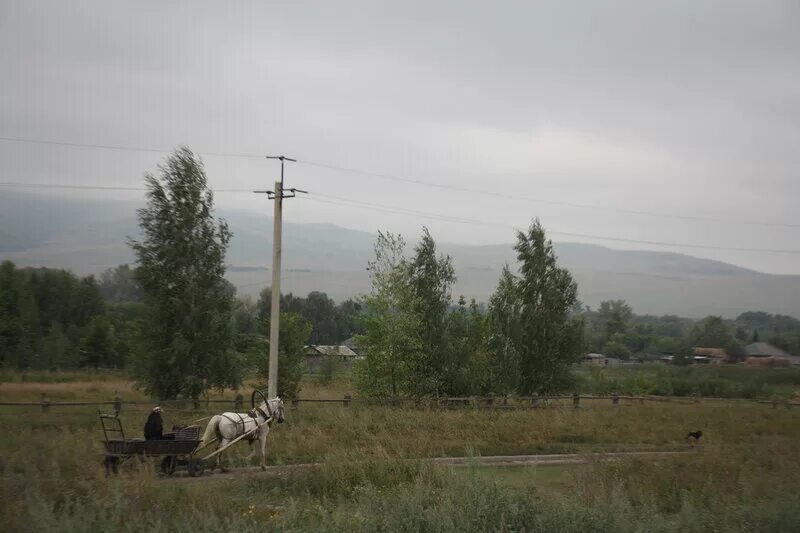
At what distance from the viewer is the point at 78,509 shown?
9.52m

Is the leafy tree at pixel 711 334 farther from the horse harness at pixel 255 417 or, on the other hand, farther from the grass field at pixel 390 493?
the horse harness at pixel 255 417

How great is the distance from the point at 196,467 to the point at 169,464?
0.75m

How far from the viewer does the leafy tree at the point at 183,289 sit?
31.9 meters

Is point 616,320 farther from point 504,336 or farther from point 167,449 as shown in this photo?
point 167,449

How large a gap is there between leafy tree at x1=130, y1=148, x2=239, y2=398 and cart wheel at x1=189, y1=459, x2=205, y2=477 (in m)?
13.3

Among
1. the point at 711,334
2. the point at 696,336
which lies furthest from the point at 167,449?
the point at 696,336

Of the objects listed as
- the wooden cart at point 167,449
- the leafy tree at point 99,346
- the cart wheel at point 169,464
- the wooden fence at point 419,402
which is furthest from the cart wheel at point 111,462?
the leafy tree at point 99,346

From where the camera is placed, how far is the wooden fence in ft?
92.9

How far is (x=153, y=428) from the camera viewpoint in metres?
18.7

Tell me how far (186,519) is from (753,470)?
11874 millimetres

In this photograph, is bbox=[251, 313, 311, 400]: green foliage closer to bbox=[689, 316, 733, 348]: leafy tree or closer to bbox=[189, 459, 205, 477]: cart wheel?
bbox=[189, 459, 205, 477]: cart wheel

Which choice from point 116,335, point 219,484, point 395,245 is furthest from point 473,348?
point 219,484

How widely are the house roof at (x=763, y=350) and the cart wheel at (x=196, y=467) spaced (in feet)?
109

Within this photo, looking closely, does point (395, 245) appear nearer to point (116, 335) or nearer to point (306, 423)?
point (306, 423)
